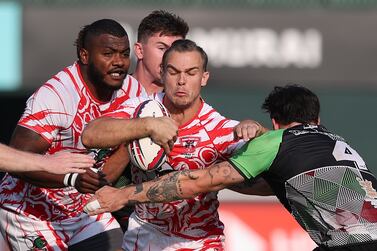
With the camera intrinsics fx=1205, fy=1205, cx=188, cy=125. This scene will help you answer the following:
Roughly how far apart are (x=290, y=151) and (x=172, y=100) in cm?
93

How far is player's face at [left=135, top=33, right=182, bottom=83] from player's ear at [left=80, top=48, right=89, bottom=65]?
1155 mm

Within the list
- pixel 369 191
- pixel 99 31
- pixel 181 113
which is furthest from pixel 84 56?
pixel 369 191

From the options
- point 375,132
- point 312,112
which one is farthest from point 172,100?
point 375,132

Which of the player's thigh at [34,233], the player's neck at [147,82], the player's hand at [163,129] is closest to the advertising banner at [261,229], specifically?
the player's neck at [147,82]

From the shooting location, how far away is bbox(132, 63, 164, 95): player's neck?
962 centimetres

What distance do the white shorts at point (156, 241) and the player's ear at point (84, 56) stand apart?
1.14 meters

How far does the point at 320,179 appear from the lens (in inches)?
291

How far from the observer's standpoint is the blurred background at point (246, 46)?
14.4 metres

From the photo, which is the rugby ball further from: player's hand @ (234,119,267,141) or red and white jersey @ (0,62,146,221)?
red and white jersey @ (0,62,146,221)

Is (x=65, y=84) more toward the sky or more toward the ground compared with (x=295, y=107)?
more toward the ground

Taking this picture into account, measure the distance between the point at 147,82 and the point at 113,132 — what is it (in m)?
2.19

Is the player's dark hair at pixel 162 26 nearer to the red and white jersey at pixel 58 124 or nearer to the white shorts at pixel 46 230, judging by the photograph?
the red and white jersey at pixel 58 124

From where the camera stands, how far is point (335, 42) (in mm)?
14828

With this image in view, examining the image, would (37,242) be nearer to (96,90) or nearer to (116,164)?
(116,164)
